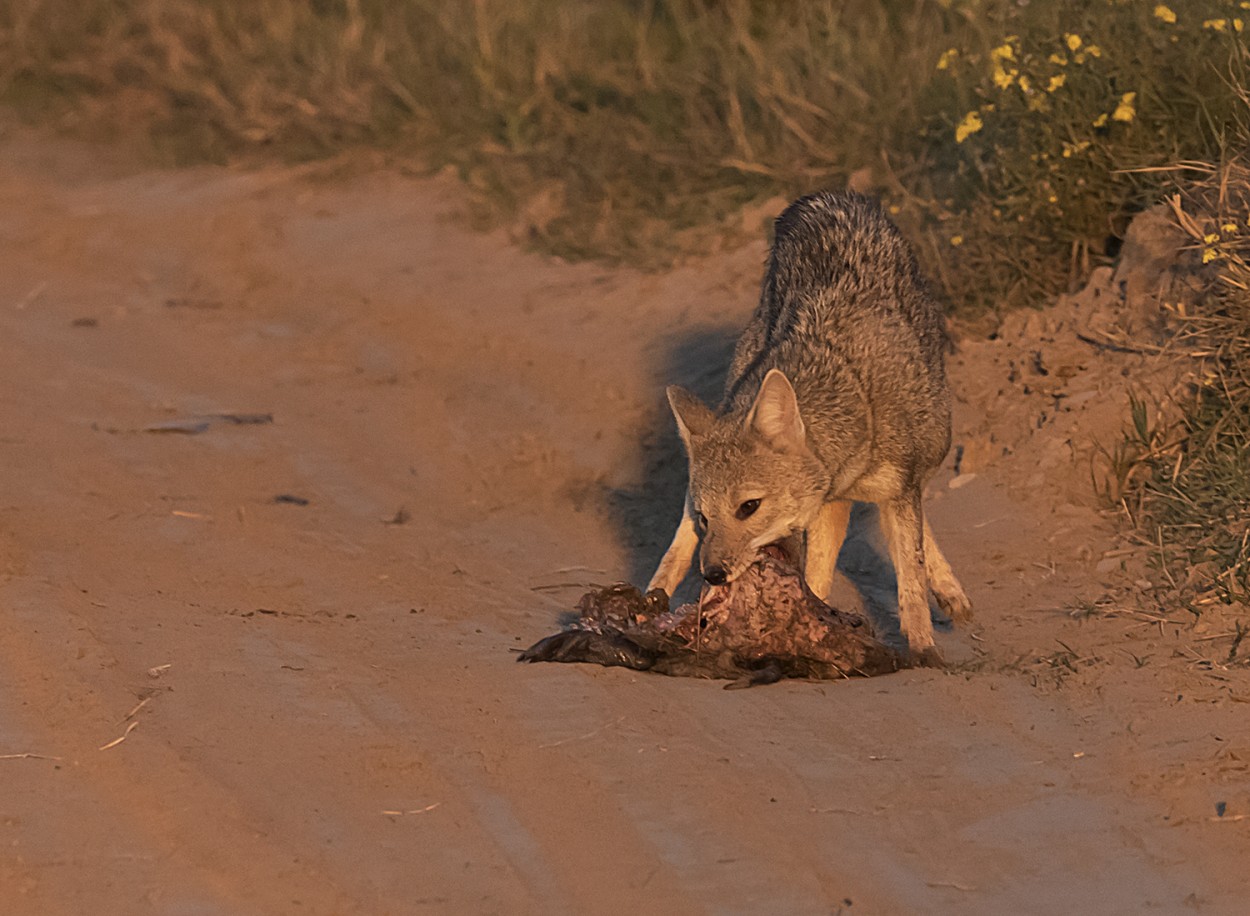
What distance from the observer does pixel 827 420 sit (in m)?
6.11

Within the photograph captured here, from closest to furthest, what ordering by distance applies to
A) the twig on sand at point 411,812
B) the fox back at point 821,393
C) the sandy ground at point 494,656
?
the sandy ground at point 494,656 < the twig on sand at point 411,812 < the fox back at point 821,393

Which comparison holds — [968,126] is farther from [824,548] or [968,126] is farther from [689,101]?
[689,101]

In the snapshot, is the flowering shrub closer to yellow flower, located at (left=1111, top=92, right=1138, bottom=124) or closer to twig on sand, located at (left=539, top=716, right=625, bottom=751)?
yellow flower, located at (left=1111, top=92, right=1138, bottom=124)

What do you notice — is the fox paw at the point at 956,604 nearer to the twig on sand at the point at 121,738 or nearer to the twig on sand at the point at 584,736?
the twig on sand at the point at 584,736

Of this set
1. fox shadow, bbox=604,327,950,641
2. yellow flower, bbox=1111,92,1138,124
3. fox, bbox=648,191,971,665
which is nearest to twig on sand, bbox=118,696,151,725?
fox, bbox=648,191,971,665

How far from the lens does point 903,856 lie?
4.31 metres

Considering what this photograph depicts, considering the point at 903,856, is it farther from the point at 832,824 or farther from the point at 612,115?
the point at 612,115

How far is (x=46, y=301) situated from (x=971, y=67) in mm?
5266

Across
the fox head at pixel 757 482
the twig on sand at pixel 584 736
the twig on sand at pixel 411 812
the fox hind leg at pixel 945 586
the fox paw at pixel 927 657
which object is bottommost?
the fox hind leg at pixel 945 586

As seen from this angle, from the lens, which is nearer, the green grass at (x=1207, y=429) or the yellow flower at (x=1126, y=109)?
the green grass at (x=1207, y=429)

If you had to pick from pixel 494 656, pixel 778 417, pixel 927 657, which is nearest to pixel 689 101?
pixel 778 417

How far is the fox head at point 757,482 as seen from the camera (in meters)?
5.94

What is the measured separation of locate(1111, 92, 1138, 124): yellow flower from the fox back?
1175 millimetres

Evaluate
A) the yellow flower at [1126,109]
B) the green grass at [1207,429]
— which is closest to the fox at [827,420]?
the green grass at [1207,429]
